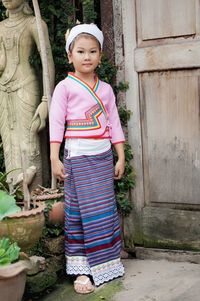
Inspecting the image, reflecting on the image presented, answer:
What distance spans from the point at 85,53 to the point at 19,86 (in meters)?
0.77

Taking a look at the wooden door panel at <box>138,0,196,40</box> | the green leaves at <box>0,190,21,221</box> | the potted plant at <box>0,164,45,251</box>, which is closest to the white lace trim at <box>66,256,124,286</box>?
the potted plant at <box>0,164,45,251</box>

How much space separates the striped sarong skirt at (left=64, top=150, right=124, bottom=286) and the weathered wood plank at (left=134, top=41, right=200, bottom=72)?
30.3 inches

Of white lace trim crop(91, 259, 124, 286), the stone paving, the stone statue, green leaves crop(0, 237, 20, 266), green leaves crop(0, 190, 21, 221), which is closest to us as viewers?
green leaves crop(0, 237, 20, 266)

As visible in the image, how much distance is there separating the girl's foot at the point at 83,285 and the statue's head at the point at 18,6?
2.09 meters

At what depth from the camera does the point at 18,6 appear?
4.50 meters

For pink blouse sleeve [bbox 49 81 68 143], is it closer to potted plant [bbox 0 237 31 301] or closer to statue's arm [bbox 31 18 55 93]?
statue's arm [bbox 31 18 55 93]

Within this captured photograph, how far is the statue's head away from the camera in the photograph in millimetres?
4461

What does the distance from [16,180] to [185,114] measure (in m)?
1.40

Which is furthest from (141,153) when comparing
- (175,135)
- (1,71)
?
(1,71)

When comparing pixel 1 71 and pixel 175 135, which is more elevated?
pixel 1 71

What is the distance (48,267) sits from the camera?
13.4 ft

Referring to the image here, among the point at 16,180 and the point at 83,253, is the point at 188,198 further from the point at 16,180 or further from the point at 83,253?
the point at 16,180

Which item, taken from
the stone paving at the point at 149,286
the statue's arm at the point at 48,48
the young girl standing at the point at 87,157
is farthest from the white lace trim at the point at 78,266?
the statue's arm at the point at 48,48

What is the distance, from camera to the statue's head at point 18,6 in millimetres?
4461
